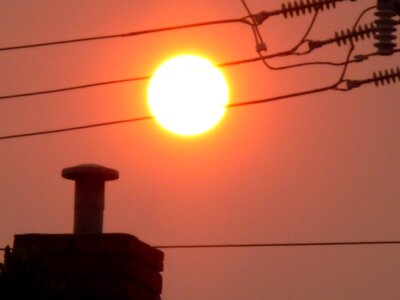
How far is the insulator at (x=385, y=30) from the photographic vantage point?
67.5ft

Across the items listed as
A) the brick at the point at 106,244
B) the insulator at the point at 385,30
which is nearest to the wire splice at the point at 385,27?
the insulator at the point at 385,30

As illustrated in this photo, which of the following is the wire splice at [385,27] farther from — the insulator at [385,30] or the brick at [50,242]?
the brick at [50,242]

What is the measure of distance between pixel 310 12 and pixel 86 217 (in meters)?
4.20

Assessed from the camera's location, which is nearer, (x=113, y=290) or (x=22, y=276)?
(x=22, y=276)

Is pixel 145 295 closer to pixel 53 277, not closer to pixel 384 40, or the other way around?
pixel 53 277

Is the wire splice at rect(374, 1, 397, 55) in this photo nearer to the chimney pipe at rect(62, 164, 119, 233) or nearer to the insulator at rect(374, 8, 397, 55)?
the insulator at rect(374, 8, 397, 55)

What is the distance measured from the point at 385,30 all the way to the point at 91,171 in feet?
14.3

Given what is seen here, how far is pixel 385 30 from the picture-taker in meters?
20.6

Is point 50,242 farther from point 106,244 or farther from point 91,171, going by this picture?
point 91,171

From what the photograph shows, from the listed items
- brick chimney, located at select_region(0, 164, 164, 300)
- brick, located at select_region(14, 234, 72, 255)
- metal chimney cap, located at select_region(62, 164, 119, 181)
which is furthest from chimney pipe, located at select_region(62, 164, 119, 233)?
brick, located at select_region(14, 234, 72, 255)

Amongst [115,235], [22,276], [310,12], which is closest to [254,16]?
[310,12]

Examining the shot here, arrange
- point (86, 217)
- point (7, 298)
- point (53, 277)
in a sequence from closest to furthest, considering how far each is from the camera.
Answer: point (7, 298)
point (53, 277)
point (86, 217)

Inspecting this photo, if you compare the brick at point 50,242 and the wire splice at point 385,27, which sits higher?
the wire splice at point 385,27

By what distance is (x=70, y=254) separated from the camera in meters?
20.7
